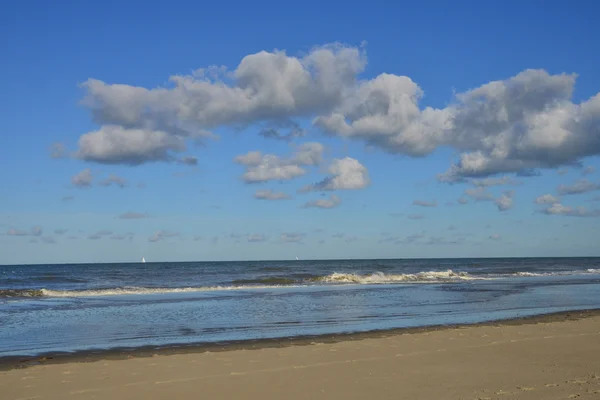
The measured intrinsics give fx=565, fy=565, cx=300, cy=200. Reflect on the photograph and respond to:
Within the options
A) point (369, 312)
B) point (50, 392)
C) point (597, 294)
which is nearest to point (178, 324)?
point (369, 312)

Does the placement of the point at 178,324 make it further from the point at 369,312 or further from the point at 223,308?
the point at 369,312

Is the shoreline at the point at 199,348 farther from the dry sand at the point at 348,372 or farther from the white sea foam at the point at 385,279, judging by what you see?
the white sea foam at the point at 385,279

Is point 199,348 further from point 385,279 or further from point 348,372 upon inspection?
point 385,279

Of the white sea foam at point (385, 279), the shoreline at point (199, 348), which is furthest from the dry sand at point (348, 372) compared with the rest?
the white sea foam at point (385, 279)

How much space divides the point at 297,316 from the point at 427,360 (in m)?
10.2

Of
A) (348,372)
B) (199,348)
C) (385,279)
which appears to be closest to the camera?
(348,372)

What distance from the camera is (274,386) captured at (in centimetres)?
955

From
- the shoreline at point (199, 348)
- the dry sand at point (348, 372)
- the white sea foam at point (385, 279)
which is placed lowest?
the white sea foam at point (385, 279)

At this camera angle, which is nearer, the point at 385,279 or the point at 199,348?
the point at 199,348

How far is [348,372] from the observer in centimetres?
1054

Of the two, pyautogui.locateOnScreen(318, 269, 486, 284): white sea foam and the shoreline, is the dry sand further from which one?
pyautogui.locateOnScreen(318, 269, 486, 284): white sea foam

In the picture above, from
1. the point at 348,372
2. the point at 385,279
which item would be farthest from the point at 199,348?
the point at 385,279

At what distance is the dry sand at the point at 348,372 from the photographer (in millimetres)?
9016

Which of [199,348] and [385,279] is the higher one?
[199,348]
